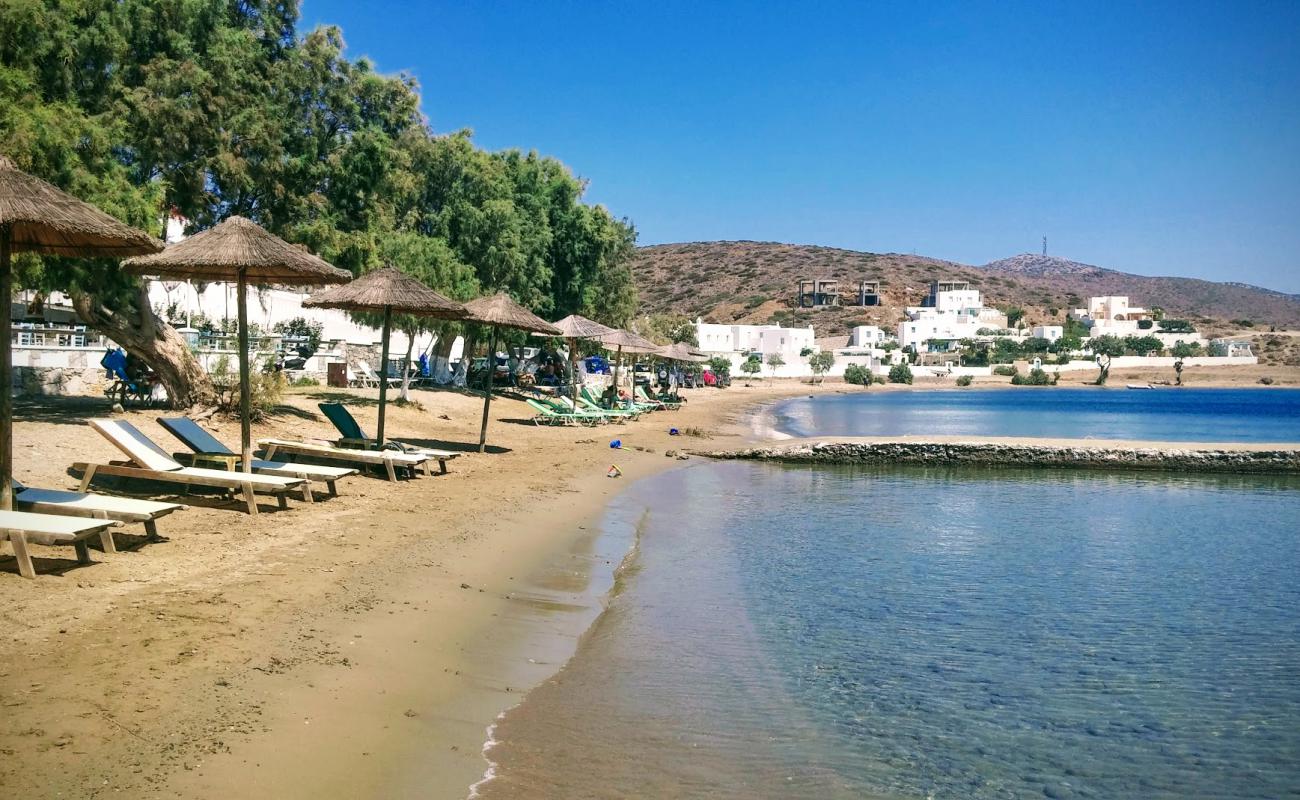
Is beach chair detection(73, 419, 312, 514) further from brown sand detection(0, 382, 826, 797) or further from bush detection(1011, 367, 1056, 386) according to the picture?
bush detection(1011, 367, 1056, 386)

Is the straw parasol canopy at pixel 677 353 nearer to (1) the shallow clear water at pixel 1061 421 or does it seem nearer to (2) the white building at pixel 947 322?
(1) the shallow clear water at pixel 1061 421

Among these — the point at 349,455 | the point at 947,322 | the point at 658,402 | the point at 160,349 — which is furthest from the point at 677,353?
the point at 947,322

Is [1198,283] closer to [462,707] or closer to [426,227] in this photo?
[426,227]

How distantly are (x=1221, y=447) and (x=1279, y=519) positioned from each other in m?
9.05

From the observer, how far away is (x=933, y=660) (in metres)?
7.43

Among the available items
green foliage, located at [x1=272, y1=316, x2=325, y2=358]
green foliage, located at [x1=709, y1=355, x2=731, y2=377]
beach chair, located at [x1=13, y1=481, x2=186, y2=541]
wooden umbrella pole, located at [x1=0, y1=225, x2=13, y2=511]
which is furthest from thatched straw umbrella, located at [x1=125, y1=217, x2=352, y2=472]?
green foliage, located at [x1=709, y1=355, x2=731, y2=377]

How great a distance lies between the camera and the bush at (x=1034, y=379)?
331 ft

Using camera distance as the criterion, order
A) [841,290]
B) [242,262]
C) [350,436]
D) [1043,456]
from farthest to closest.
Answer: [841,290]
[1043,456]
[350,436]
[242,262]

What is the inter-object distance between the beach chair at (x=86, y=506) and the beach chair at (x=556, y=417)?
17222mm

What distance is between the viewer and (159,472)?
368 inches

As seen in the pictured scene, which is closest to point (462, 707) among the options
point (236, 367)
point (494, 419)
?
point (236, 367)

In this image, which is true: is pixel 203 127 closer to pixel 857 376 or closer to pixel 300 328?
pixel 300 328

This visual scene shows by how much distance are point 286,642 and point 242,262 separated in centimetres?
600

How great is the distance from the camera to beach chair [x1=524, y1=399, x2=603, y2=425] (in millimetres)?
25219
